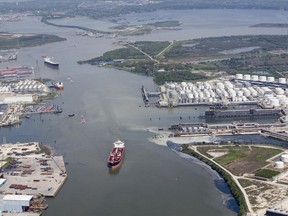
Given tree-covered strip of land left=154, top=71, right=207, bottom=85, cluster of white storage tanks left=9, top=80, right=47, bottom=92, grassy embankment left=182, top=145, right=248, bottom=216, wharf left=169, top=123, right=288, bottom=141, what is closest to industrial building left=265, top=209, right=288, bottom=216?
grassy embankment left=182, top=145, right=248, bottom=216

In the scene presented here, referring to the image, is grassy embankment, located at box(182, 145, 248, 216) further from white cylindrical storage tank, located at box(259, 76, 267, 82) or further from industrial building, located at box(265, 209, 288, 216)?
white cylindrical storage tank, located at box(259, 76, 267, 82)

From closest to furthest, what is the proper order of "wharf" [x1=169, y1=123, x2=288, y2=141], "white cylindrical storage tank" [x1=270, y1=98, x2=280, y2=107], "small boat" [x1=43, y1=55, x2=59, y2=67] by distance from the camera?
"wharf" [x1=169, y1=123, x2=288, y2=141] → "white cylindrical storage tank" [x1=270, y1=98, x2=280, y2=107] → "small boat" [x1=43, y1=55, x2=59, y2=67]

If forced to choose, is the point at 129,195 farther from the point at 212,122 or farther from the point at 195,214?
the point at 212,122

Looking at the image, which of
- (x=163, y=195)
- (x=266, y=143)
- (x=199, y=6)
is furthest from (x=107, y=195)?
(x=199, y=6)

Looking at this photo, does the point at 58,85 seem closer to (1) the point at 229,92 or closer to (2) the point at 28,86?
(2) the point at 28,86

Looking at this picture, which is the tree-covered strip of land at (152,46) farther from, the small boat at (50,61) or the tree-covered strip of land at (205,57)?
the small boat at (50,61)

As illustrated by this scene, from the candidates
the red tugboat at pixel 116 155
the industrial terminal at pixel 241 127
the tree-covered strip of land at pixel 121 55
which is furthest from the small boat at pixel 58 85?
the red tugboat at pixel 116 155

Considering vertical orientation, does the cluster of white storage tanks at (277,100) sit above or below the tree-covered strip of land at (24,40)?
above
